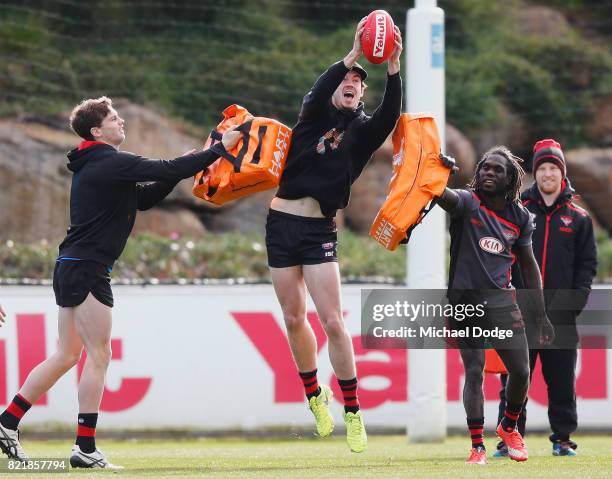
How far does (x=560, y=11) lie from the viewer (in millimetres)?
22531

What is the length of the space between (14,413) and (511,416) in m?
3.05

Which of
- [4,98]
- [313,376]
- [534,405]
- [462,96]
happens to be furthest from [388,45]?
[462,96]

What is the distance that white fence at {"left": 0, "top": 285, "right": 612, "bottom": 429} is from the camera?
33.7ft

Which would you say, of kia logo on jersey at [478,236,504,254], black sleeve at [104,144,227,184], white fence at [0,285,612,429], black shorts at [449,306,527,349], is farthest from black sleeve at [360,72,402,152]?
white fence at [0,285,612,429]

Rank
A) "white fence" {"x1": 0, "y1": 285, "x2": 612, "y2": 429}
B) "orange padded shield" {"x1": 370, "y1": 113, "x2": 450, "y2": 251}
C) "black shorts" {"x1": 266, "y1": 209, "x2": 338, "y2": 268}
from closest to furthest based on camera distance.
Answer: "orange padded shield" {"x1": 370, "y1": 113, "x2": 450, "y2": 251} → "black shorts" {"x1": 266, "y1": 209, "x2": 338, "y2": 268} → "white fence" {"x1": 0, "y1": 285, "x2": 612, "y2": 429}

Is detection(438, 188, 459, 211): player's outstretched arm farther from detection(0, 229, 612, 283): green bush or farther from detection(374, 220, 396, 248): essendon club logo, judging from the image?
detection(0, 229, 612, 283): green bush

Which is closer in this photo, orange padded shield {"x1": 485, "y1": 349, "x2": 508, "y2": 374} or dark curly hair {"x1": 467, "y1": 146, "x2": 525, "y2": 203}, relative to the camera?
dark curly hair {"x1": 467, "y1": 146, "x2": 525, "y2": 203}

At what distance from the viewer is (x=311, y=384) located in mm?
7461

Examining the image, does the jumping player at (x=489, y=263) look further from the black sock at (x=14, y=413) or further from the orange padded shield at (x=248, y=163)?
the black sock at (x=14, y=413)

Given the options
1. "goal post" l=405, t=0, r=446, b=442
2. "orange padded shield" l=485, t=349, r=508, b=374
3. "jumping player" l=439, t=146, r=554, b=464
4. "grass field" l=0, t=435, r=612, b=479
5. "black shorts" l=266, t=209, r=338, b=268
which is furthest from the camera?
"goal post" l=405, t=0, r=446, b=442

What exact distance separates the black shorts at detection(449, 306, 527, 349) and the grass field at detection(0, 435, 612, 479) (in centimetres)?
72

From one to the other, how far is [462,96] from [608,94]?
225 centimetres

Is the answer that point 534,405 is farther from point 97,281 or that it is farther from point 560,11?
point 560,11

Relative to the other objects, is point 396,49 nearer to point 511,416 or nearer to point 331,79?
point 331,79
